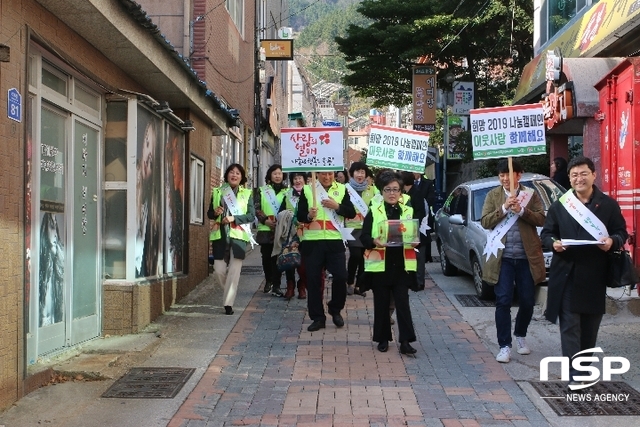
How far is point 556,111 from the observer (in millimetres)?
15078

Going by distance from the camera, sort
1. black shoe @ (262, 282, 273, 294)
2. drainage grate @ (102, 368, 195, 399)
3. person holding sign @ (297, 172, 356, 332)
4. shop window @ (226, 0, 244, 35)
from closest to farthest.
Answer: drainage grate @ (102, 368, 195, 399) → person holding sign @ (297, 172, 356, 332) → black shoe @ (262, 282, 273, 294) → shop window @ (226, 0, 244, 35)

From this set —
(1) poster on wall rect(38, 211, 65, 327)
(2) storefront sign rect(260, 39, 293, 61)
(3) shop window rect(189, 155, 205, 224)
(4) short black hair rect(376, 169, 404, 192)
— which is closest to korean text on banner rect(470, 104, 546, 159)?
(4) short black hair rect(376, 169, 404, 192)

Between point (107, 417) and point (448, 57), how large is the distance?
82.4 ft

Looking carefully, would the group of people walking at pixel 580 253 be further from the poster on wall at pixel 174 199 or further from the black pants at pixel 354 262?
the poster on wall at pixel 174 199

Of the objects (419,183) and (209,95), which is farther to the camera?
(419,183)

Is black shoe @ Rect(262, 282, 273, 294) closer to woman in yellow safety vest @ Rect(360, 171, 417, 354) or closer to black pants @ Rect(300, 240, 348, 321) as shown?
black pants @ Rect(300, 240, 348, 321)

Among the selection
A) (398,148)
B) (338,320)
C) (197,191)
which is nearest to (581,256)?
(338,320)

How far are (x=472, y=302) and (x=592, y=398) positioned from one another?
15.5ft

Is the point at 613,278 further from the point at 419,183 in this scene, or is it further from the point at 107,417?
the point at 419,183

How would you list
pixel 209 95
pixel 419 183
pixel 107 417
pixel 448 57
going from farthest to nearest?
pixel 448 57
pixel 419 183
pixel 209 95
pixel 107 417

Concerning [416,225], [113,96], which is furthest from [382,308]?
[113,96]

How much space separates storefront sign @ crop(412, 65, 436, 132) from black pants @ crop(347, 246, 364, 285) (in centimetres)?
1697

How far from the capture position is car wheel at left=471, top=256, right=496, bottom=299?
10936mm

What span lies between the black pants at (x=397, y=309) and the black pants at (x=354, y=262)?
3089 millimetres
